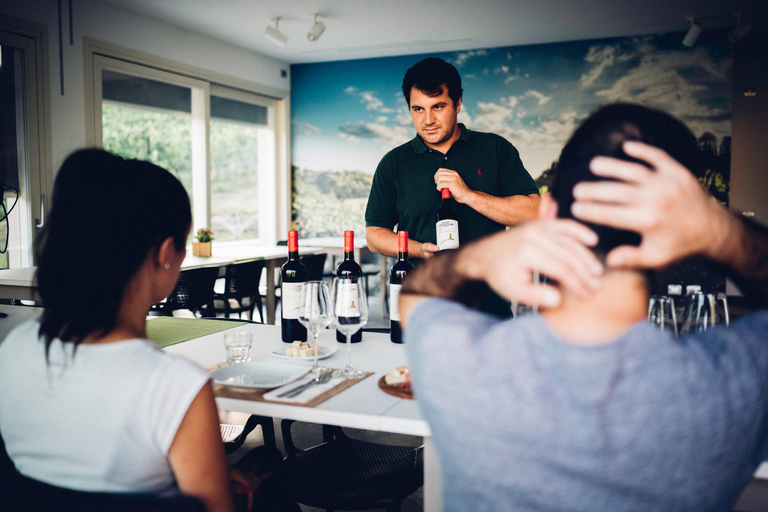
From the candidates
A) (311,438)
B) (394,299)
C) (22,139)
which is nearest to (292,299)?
(394,299)

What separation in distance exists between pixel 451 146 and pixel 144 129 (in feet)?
16.1

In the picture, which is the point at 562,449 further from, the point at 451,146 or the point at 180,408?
the point at 451,146

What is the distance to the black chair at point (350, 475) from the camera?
140 cm

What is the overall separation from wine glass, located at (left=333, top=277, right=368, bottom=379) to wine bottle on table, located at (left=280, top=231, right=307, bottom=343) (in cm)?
17

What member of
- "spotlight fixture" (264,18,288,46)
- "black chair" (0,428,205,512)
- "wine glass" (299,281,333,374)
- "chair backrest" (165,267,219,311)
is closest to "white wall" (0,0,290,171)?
"spotlight fixture" (264,18,288,46)

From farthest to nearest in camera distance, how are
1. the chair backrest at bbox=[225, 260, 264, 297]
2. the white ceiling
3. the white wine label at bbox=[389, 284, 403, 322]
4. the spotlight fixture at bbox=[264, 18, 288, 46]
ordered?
the spotlight fixture at bbox=[264, 18, 288, 46], the white ceiling, the chair backrest at bbox=[225, 260, 264, 297], the white wine label at bbox=[389, 284, 403, 322]

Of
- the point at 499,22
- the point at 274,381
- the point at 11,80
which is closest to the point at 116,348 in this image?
the point at 274,381

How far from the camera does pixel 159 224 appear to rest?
3.13ft

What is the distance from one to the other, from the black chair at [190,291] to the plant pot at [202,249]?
0.62 metres

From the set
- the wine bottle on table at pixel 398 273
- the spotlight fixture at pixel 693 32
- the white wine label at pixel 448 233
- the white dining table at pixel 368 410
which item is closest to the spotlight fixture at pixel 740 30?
the spotlight fixture at pixel 693 32

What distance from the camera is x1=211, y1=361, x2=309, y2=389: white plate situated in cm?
134

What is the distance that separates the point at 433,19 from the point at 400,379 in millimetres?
5349

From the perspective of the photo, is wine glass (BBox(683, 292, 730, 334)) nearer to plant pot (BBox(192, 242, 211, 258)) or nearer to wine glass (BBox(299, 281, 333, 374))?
wine glass (BBox(299, 281, 333, 374))

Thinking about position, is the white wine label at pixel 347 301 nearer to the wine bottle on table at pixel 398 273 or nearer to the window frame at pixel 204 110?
the wine bottle on table at pixel 398 273
